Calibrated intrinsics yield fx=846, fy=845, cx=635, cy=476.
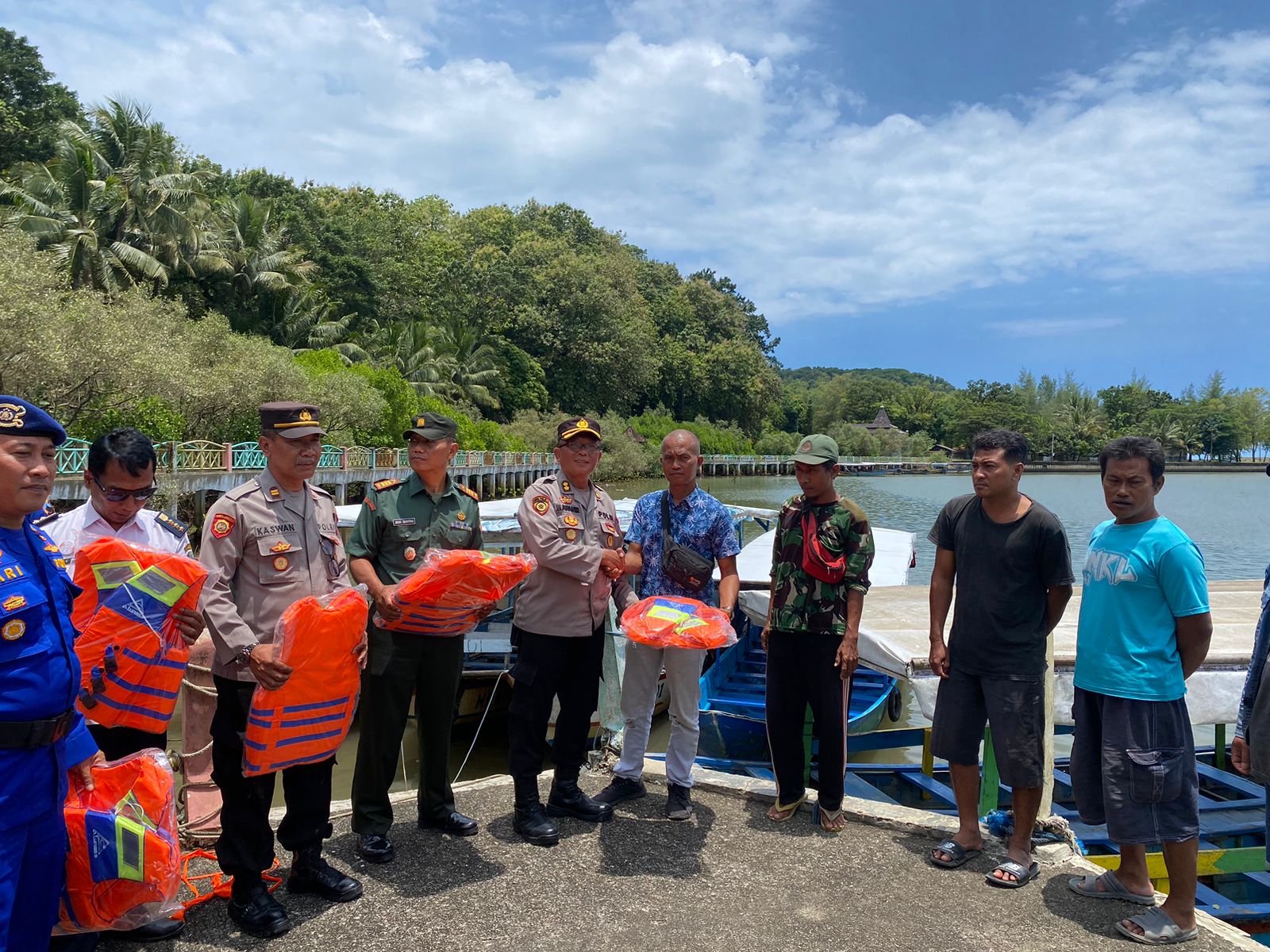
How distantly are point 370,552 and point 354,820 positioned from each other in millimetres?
1300

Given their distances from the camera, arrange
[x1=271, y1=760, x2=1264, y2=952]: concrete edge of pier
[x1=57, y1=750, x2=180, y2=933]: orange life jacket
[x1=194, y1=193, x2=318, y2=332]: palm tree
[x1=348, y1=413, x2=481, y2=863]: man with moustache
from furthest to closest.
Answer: [x1=194, y1=193, x2=318, y2=332]: palm tree < [x1=348, y1=413, x2=481, y2=863]: man with moustache < [x1=271, y1=760, x2=1264, y2=952]: concrete edge of pier < [x1=57, y1=750, x2=180, y2=933]: orange life jacket

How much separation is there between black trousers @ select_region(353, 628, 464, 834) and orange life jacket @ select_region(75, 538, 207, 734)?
99 centimetres

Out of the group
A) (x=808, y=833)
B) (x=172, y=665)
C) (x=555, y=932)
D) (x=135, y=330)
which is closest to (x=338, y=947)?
(x=555, y=932)

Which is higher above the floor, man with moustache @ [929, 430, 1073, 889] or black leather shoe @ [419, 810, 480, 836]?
man with moustache @ [929, 430, 1073, 889]

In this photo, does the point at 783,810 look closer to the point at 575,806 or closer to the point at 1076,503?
the point at 575,806

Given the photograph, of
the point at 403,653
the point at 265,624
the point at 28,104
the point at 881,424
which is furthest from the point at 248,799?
the point at 881,424

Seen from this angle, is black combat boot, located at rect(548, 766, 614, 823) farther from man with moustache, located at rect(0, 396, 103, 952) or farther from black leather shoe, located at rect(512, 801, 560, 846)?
man with moustache, located at rect(0, 396, 103, 952)

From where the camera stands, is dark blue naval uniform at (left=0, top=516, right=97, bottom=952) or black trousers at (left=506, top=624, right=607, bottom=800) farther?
black trousers at (left=506, top=624, right=607, bottom=800)

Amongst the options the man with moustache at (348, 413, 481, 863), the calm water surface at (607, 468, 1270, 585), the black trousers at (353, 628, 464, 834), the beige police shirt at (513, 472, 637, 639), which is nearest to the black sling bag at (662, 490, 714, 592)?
the beige police shirt at (513, 472, 637, 639)

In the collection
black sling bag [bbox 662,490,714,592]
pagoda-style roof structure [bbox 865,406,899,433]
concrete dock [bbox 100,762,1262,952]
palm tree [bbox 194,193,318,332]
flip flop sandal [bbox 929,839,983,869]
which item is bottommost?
concrete dock [bbox 100,762,1262,952]

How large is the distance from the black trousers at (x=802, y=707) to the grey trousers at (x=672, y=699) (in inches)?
17.1

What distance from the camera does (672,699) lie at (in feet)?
15.2

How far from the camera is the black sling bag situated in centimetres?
466

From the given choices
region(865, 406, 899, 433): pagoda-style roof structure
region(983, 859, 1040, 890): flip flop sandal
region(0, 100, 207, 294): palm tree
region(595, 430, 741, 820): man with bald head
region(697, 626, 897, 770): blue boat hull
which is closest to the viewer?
region(983, 859, 1040, 890): flip flop sandal
